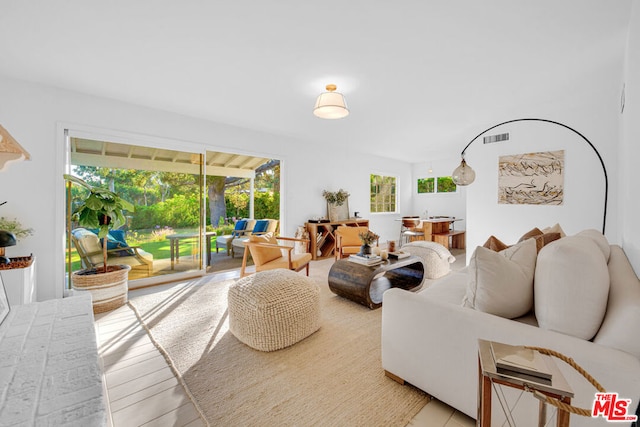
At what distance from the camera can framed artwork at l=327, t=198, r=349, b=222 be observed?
5.89 meters

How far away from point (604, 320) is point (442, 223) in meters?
5.62

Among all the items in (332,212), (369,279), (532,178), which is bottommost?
(369,279)

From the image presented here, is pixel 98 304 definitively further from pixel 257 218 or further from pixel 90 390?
pixel 257 218

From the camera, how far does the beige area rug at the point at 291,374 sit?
4.83 ft

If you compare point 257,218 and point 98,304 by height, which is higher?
point 257,218

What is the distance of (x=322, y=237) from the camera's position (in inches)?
219

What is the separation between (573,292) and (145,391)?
235cm

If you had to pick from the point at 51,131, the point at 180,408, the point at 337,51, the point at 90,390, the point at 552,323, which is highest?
the point at 337,51

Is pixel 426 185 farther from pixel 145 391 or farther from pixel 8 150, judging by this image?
pixel 8 150

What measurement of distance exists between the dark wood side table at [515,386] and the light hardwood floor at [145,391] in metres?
0.86

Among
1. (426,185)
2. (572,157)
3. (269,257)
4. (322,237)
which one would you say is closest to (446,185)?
(426,185)

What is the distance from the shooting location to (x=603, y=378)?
96 cm

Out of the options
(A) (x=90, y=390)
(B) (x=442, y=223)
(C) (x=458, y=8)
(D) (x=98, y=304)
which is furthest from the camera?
(B) (x=442, y=223)

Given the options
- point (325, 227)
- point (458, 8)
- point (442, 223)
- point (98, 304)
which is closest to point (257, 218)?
point (325, 227)
